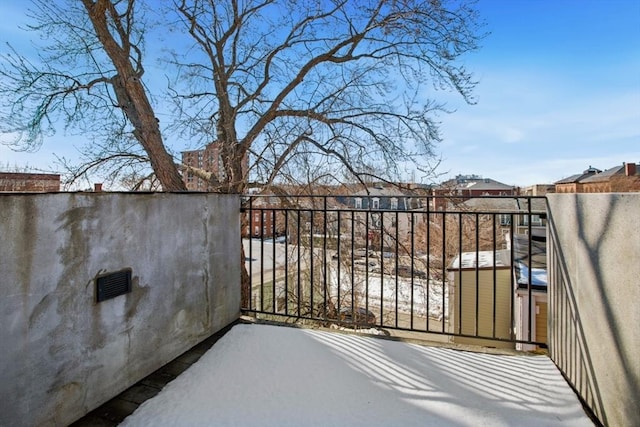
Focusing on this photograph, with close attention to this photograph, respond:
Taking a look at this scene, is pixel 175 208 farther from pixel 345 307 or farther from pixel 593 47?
pixel 593 47

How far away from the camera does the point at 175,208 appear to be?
2.30 metres

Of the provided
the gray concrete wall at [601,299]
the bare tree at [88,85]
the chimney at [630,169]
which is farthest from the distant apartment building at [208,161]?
the chimney at [630,169]

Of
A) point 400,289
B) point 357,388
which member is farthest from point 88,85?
point 400,289

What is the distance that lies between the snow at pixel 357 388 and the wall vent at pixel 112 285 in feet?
2.11

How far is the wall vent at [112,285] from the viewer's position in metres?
1.74

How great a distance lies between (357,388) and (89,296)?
5.28 feet

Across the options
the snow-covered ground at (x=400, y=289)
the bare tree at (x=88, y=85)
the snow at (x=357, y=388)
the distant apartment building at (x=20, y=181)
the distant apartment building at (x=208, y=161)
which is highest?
the bare tree at (x=88, y=85)

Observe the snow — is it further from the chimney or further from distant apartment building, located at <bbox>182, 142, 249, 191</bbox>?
the chimney

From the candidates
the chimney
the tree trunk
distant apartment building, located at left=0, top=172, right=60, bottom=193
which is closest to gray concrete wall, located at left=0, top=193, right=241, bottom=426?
distant apartment building, located at left=0, top=172, right=60, bottom=193

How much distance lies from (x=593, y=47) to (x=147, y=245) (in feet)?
32.9

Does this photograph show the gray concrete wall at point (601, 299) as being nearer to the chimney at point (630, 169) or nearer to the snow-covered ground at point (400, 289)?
the snow-covered ground at point (400, 289)

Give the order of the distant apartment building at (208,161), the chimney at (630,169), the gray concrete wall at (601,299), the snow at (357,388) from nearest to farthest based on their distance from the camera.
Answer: the gray concrete wall at (601,299)
the snow at (357,388)
the distant apartment building at (208,161)
the chimney at (630,169)

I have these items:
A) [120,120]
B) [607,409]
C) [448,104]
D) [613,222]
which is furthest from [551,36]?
[120,120]

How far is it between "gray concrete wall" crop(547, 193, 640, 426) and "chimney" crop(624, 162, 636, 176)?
28130 mm
